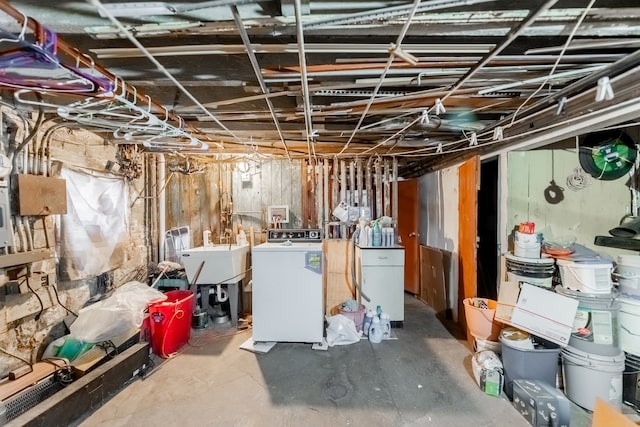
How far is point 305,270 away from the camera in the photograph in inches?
111

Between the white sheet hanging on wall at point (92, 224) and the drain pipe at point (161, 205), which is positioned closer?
the white sheet hanging on wall at point (92, 224)

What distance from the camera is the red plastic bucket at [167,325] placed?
2629 mm

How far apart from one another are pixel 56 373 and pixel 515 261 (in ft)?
11.6

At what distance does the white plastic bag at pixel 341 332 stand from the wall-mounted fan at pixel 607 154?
2.58 meters

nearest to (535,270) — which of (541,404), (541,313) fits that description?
(541,313)

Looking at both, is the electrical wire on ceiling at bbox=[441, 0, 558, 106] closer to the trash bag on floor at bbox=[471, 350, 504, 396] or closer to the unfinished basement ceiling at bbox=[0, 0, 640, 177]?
the unfinished basement ceiling at bbox=[0, 0, 640, 177]

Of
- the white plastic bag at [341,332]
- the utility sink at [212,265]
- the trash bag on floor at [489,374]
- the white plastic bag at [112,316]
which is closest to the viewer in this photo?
the trash bag on floor at [489,374]

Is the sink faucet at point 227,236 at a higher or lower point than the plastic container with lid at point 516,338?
higher

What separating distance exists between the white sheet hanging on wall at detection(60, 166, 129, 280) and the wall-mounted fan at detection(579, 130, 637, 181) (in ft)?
14.4

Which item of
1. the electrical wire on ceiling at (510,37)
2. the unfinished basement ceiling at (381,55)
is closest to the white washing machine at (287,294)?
the unfinished basement ceiling at (381,55)

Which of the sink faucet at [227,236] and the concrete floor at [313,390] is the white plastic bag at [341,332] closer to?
the concrete floor at [313,390]

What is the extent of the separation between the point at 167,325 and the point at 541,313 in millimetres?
3059

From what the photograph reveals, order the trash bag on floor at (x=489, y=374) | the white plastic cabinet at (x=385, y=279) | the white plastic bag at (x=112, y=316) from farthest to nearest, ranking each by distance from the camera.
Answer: the white plastic cabinet at (x=385, y=279) < the white plastic bag at (x=112, y=316) < the trash bag on floor at (x=489, y=374)

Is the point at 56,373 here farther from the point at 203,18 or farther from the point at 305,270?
the point at 203,18
